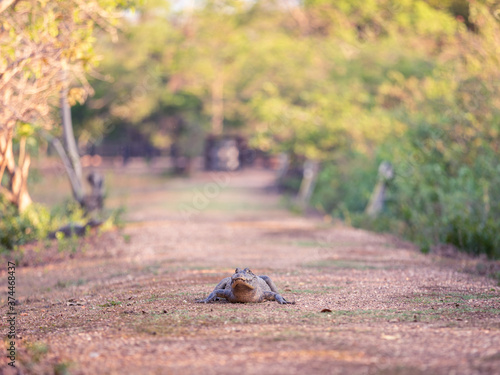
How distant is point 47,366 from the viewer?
5.47 m

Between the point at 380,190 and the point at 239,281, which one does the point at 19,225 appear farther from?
the point at 380,190

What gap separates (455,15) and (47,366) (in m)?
31.8

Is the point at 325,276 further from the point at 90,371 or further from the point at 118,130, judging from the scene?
the point at 118,130

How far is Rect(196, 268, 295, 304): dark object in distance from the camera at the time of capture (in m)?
7.33

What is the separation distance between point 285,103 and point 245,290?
2075cm

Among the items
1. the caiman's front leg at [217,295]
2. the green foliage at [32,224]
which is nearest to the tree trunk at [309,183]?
the green foliage at [32,224]

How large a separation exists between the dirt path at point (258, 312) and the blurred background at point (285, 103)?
7.29 feet

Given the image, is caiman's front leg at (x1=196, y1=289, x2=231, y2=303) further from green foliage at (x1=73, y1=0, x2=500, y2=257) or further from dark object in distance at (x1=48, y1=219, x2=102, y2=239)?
dark object in distance at (x1=48, y1=219, x2=102, y2=239)

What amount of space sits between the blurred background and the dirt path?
2.22 meters

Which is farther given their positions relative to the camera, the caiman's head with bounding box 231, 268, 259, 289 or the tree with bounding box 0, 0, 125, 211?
the tree with bounding box 0, 0, 125, 211

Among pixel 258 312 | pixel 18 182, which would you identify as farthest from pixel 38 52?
pixel 258 312

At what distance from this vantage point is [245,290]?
7.50 m

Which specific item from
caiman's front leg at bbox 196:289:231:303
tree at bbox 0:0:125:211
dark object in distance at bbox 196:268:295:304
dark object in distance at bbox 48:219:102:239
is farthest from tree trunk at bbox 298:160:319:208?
caiman's front leg at bbox 196:289:231:303

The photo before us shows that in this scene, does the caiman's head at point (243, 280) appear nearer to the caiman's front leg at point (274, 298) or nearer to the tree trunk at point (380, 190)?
the caiman's front leg at point (274, 298)
